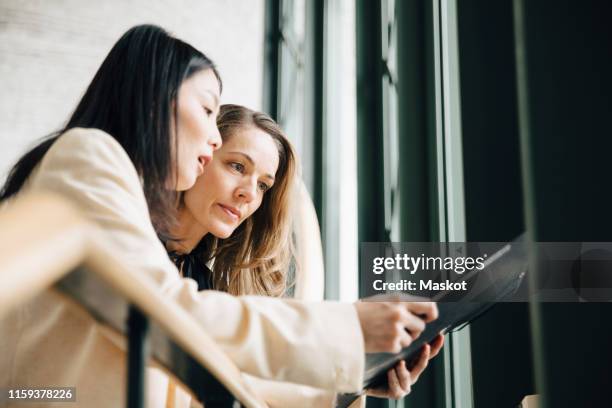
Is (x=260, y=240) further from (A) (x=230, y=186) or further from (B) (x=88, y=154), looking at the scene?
(B) (x=88, y=154)

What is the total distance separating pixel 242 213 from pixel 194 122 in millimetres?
597

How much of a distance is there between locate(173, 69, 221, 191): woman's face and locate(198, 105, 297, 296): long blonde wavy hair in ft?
1.99

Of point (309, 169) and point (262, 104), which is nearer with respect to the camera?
point (309, 169)

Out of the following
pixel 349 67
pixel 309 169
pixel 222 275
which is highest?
pixel 349 67

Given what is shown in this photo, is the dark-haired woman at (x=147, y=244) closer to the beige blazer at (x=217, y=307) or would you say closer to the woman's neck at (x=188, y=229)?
the beige blazer at (x=217, y=307)

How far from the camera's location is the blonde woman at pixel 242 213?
185 centimetres

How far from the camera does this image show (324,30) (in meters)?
2.74

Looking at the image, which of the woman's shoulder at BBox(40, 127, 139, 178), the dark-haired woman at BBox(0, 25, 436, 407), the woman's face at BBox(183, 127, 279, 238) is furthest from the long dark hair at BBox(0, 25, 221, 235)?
the woman's face at BBox(183, 127, 279, 238)

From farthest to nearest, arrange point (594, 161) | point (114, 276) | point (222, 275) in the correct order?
point (222, 275)
point (594, 161)
point (114, 276)

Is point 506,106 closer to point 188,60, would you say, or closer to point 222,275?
point 188,60

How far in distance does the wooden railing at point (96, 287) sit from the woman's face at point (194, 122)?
74 cm

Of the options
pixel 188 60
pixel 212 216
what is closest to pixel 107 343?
pixel 188 60

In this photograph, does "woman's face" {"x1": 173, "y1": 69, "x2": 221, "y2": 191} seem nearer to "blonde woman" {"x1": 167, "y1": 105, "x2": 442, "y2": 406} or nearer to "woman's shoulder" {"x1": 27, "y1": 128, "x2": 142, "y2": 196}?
"woman's shoulder" {"x1": 27, "y1": 128, "x2": 142, "y2": 196}

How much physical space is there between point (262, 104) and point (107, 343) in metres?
2.35
